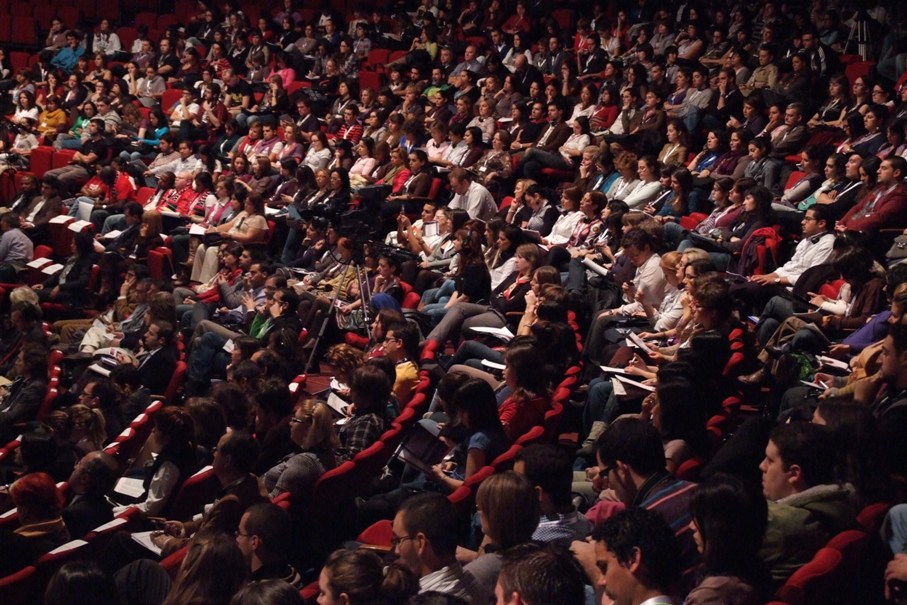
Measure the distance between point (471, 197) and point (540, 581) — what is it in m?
6.58

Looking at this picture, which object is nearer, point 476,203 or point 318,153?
point 476,203

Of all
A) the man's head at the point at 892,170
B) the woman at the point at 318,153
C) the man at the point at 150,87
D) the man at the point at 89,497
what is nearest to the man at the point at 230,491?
the man at the point at 89,497

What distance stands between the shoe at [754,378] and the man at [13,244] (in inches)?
242

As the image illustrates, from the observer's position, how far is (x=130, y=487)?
185 inches

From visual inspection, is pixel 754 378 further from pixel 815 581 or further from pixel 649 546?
pixel 649 546

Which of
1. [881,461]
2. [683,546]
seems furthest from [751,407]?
[683,546]

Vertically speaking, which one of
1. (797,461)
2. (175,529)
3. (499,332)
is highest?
(797,461)

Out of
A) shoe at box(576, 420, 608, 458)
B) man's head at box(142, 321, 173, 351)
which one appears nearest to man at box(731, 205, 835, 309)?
shoe at box(576, 420, 608, 458)

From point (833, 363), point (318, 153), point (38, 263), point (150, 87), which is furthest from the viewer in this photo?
point (150, 87)

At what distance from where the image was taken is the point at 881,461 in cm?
350

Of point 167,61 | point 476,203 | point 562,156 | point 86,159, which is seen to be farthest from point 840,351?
point 167,61

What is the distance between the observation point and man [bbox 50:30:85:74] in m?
15.1

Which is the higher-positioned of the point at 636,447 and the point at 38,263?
the point at 636,447

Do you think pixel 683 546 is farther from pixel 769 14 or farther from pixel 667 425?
pixel 769 14
